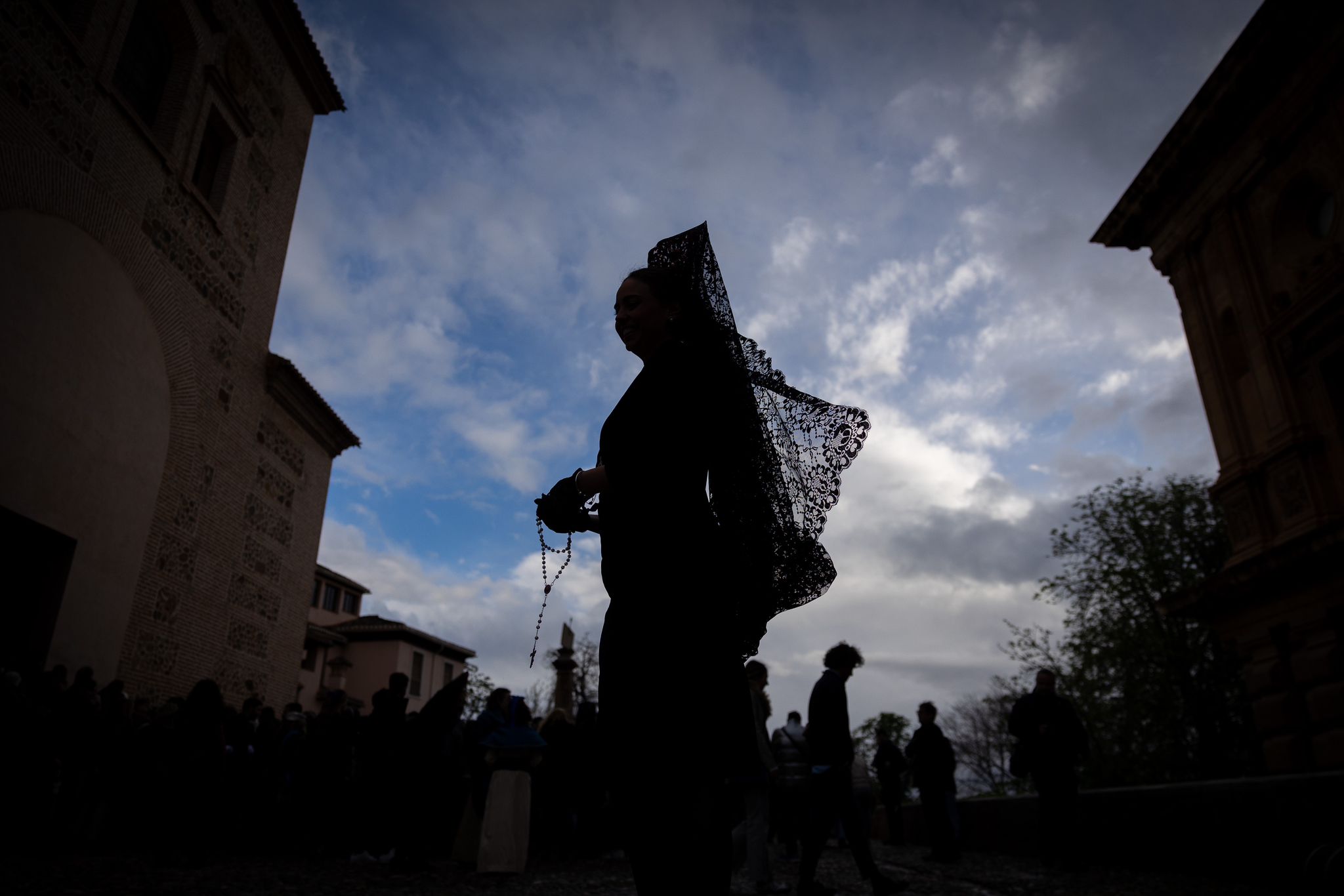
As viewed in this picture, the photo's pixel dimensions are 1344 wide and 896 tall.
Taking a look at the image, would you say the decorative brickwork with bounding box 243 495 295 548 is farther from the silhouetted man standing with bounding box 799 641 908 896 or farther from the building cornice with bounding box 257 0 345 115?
the silhouetted man standing with bounding box 799 641 908 896

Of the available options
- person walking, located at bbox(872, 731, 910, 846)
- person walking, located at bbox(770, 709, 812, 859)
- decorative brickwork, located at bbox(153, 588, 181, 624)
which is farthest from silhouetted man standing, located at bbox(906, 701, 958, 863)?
decorative brickwork, located at bbox(153, 588, 181, 624)

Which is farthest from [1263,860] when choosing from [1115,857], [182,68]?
[182,68]

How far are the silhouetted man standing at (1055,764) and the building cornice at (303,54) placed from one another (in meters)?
17.1

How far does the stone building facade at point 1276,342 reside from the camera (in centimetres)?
1284

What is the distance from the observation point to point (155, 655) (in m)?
11.3

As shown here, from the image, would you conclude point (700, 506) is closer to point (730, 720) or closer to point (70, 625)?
point (730, 720)

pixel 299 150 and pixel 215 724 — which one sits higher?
pixel 299 150

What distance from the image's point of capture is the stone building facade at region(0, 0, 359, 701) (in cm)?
929

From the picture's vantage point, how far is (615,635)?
5.67 feet

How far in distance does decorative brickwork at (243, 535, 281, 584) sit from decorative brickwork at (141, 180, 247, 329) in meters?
3.76

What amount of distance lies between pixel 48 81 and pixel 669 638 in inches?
457

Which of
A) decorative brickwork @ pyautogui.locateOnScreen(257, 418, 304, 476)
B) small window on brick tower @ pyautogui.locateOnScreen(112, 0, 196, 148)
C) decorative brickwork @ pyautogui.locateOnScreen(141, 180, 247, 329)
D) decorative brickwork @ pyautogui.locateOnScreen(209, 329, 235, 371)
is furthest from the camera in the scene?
decorative brickwork @ pyautogui.locateOnScreen(257, 418, 304, 476)

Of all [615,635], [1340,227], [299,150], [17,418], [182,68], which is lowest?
[615,635]

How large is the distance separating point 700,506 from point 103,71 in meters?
12.3
